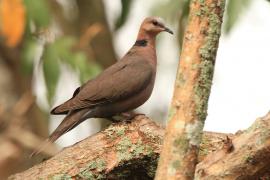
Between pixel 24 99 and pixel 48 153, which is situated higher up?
pixel 24 99

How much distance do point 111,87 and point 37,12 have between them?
1303 millimetres

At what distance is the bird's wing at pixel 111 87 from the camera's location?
6.05 m

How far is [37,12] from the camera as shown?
497 centimetres

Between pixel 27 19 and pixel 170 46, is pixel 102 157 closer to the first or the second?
pixel 27 19

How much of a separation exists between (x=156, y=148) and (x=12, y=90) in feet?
11.9

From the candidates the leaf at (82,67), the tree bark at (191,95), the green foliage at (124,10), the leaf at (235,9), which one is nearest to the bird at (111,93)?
the leaf at (82,67)

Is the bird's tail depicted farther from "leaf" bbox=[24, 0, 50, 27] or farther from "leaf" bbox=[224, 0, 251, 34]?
"leaf" bbox=[224, 0, 251, 34]

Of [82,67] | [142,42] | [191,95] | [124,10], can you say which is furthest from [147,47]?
[191,95]

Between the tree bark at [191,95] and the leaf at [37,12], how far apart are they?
1.50m

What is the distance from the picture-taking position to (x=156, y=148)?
4.63 m

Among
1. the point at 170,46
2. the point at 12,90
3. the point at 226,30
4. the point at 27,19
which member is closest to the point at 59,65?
the point at 27,19

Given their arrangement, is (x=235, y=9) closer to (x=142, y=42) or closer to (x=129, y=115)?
(x=129, y=115)

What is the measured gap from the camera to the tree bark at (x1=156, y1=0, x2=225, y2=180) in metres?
3.58

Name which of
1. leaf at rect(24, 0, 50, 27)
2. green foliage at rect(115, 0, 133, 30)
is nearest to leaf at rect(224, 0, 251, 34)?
green foliage at rect(115, 0, 133, 30)
